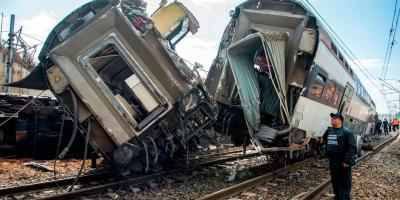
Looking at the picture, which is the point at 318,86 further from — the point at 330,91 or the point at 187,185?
the point at 187,185

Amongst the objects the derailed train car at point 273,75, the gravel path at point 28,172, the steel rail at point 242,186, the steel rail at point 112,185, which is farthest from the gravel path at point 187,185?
the gravel path at point 28,172

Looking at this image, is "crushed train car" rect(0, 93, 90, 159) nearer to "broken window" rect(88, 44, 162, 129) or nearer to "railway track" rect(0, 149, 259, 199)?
"broken window" rect(88, 44, 162, 129)

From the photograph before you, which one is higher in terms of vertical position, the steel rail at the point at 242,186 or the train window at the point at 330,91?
the train window at the point at 330,91

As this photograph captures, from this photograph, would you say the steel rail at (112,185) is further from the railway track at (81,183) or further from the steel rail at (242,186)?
the steel rail at (242,186)

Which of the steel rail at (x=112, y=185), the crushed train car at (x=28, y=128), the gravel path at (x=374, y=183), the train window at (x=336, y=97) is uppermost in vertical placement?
the train window at (x=336, y=97)

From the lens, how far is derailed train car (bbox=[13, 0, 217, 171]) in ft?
21.3

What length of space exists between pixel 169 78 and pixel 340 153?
10.5 ft

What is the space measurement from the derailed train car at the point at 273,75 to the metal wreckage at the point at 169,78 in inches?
1.0

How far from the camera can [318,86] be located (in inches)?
368

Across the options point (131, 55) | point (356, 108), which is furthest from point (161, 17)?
point (356, 108)

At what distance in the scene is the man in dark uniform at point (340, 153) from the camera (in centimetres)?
584

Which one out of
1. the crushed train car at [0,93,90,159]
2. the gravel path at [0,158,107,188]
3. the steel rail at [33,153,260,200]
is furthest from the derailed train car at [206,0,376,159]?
the crushed train car at [0,93,90,159]

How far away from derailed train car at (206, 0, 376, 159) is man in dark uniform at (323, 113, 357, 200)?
205 cm

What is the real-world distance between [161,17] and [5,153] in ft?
16.1
